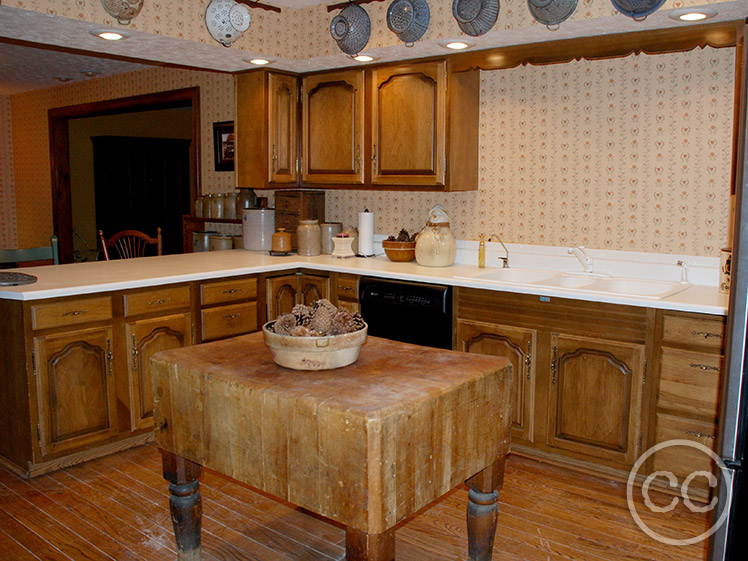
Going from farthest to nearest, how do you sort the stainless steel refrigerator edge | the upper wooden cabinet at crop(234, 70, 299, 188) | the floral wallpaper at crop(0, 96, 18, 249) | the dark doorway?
the floral wallpaper at crop(0, 96, 18, 249)
the dark doorway
the upper wooden cabinet at crop(234, 70, 299, 188)
the stainless steel refrigerator edge

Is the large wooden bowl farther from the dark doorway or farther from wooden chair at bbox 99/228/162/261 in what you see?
the dark doorway

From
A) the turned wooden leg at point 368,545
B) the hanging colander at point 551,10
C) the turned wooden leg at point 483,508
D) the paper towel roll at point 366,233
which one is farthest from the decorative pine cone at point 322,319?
the paper towel roll at point 366,233

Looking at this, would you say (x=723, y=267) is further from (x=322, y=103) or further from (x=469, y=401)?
(x=322, y=103)

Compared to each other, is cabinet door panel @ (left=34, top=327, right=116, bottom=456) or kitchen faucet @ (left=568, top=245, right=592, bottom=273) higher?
kitchen faucet @ (left=568, top=245, right=592, bottom=273)

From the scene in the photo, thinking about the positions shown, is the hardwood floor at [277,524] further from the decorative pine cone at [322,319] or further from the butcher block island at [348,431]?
the decorative pine cone at [322,319]

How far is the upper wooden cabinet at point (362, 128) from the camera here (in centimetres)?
398

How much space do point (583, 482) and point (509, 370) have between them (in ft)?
4.35

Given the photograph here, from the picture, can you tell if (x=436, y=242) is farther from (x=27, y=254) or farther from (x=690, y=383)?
(x=27, y=254)

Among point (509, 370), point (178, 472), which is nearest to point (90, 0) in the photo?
point (178, 472)

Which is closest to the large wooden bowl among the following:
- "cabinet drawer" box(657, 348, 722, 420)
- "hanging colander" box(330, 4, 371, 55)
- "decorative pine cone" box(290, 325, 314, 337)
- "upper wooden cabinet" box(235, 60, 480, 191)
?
"decorative pine cone" box(290, 325, 314, 337)

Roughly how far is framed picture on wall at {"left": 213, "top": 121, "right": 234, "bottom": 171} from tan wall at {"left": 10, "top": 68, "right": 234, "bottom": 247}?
6 cm

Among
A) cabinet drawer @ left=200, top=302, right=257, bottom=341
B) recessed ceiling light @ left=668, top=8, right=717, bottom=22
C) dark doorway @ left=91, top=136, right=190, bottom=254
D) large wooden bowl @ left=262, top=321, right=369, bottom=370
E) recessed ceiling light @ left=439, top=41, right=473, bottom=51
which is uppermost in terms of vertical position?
recessed ceiling light @ left=439, top=41, right=473, bottom=51

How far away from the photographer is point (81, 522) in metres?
2.82

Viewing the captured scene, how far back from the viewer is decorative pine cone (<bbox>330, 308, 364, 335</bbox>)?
6.80 feet
